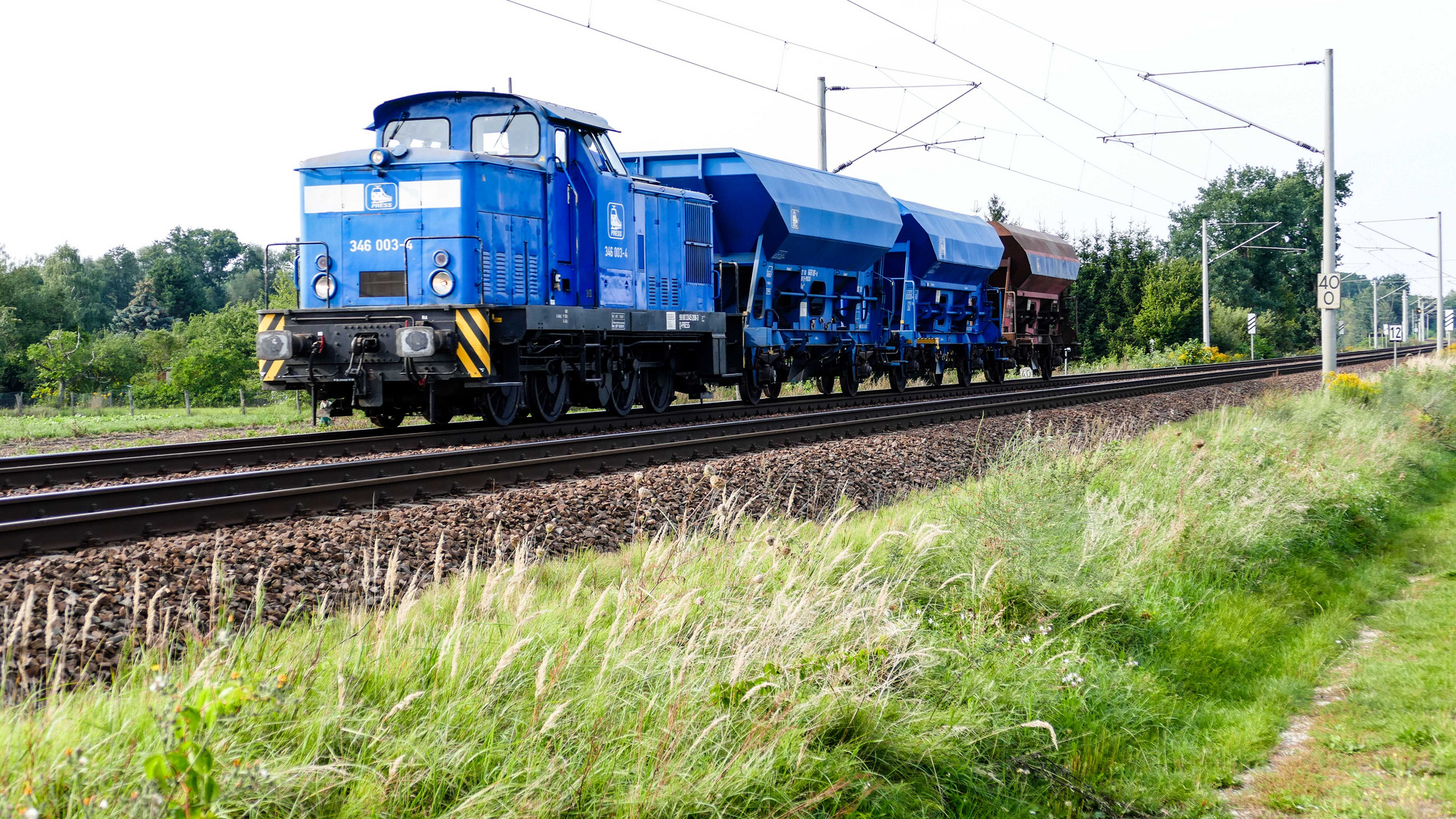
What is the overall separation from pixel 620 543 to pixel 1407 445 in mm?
12971

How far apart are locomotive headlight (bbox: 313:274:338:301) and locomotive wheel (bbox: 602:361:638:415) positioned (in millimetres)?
3770

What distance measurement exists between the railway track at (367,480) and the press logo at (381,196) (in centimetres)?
292

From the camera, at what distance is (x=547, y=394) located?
14.6 m

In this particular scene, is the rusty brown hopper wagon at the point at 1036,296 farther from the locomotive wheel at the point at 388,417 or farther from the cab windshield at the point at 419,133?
the locomotive wheel at the point at 388,417

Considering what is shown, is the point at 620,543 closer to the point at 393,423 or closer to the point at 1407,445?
the point at 393,423

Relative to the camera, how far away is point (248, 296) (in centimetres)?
9125

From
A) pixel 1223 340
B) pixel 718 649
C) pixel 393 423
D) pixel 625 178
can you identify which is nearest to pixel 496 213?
pixel 625 178

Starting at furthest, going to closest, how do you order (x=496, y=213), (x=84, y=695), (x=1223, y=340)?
(x=1223, y=340) → (x=496, y=213) → (x=84, y=695)

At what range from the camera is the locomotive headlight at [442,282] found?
507 inches

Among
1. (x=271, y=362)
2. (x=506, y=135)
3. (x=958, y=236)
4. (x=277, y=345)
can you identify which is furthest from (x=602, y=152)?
(x=958, y=236)

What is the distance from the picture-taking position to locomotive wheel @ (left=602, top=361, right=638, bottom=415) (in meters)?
15.3

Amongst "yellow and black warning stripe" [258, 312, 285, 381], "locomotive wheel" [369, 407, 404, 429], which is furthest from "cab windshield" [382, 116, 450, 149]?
"locomotive wheel" [369, 407, 404, 429]

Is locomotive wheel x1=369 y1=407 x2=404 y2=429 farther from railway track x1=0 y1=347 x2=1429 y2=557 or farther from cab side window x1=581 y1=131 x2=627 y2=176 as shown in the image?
cab side window x1=581 y1=131 x2=627 y2=176

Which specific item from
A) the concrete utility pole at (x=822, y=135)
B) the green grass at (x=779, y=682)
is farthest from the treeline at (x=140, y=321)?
the green grass at (x=779, y=682)
